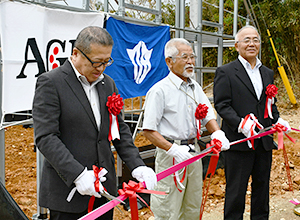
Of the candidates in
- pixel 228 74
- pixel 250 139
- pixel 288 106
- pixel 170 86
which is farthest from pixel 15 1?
pixel 288 106

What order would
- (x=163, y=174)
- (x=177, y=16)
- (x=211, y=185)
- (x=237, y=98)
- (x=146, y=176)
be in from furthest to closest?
(x=177, y=16) < (x=211, y=185) < (x=237, y=98) < (x=163, y=174) < (x=146, y=176)

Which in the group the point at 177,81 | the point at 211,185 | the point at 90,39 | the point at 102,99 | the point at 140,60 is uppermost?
the point at 140,60

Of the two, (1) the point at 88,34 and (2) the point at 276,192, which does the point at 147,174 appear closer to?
(1) the point at 88,34

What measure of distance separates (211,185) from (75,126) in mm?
3610

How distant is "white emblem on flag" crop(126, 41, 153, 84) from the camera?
4548 mm

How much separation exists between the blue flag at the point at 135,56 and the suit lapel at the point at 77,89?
240cm

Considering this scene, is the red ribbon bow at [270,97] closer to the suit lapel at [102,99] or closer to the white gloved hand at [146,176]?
the white gloved hand at [146,176]

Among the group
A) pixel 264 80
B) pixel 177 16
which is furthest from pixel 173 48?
pixel 177 16

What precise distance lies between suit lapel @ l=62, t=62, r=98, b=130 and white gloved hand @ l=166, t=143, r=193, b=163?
0.84 metres

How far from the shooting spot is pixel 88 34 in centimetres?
171

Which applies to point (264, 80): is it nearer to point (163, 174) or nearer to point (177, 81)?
point (177, 81)

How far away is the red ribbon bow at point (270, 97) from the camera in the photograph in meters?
2.95

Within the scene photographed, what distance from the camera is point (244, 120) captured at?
2.83m

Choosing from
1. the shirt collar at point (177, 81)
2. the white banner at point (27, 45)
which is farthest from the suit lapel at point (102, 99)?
the white banner at point (27, 45)
